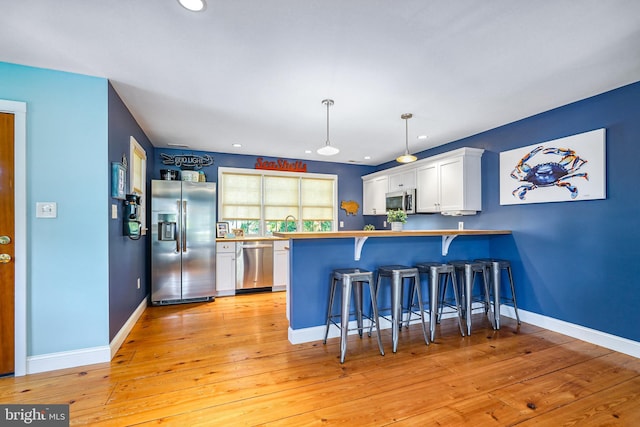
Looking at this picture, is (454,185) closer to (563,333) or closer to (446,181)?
(446,181)

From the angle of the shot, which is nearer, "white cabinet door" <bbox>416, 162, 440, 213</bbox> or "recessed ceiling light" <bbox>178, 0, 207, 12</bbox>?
"recessed ceiling light" <bbox>178, 0, 207, 12</bbox>

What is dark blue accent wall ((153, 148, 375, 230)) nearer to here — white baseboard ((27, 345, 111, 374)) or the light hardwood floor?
the light hardwood floor

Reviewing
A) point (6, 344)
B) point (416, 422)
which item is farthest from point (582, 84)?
point (6, 344)

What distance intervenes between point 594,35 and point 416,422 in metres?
2.74

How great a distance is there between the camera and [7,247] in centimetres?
224

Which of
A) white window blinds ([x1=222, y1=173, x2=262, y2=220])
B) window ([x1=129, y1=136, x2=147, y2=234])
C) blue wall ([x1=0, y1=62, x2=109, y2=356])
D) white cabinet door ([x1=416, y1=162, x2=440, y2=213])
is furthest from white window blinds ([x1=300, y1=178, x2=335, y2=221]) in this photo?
blue wall ([x1=0, y1=62, x2=109, y2=356])

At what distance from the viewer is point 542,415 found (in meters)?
1.84

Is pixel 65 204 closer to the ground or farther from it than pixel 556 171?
closer to the ground

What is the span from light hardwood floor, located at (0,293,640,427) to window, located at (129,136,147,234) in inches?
63.1

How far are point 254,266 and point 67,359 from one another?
2.72 meters

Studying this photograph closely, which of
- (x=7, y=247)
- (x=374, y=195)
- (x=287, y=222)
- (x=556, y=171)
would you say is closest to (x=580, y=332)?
(x=556, y=171)

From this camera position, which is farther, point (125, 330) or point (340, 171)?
point (340, 171)

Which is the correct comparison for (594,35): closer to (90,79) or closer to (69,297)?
(90,79)

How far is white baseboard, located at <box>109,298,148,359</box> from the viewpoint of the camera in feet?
8.68
